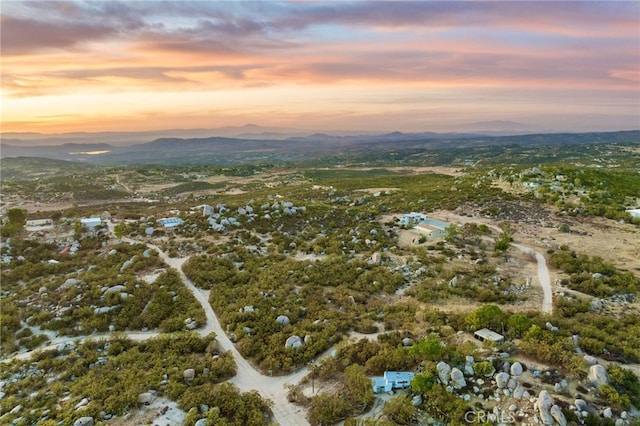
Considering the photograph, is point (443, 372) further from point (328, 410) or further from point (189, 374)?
point (189, 374)

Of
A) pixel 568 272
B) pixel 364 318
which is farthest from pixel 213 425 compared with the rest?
pixel 568 272

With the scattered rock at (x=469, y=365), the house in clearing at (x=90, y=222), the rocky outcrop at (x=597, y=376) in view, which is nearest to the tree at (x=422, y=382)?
the scattered rock at (x=469, y=365)

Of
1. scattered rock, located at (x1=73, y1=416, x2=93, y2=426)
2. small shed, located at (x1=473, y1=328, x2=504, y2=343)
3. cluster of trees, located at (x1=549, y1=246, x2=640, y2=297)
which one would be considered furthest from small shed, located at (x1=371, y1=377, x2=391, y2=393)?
cluster of trees, located at (x1=549, y1=246, x2=640, y2=297)

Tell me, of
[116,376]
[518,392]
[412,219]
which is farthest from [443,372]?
[412,219]

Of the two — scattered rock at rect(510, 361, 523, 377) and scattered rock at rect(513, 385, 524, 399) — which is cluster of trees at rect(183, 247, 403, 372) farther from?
scattered rock at rect(513, 385, 524, 399)

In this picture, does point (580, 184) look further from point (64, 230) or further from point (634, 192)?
point (64, 230)

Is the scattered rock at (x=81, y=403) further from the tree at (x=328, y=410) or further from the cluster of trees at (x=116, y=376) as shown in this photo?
the tree at (x=328, y=410)
